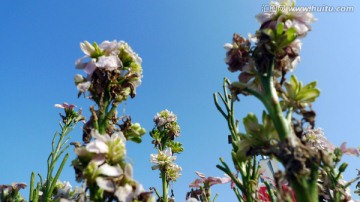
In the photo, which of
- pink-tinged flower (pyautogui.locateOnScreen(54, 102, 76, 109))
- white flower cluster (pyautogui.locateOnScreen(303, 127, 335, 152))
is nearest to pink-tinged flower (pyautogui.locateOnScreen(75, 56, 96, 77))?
white flower cluster (pyautogui.locateOnScreen(303, 127, 335, 152))

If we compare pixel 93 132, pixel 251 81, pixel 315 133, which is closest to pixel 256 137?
pixel 251 81

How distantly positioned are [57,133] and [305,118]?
10.8ft

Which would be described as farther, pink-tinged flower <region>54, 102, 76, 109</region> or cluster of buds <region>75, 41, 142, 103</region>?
pink-tinged flower <region>54, 102, 76, 109</region>

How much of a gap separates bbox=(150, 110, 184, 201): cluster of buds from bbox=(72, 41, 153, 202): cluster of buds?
104 inches

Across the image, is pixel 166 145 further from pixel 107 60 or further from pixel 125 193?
pixel 125 193

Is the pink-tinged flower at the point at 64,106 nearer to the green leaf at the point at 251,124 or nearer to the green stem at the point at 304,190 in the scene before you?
the green leaf at the point at 251,124

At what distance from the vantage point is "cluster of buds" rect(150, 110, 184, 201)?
477 centimetres

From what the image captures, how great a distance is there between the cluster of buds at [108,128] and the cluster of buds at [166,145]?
2.64 m

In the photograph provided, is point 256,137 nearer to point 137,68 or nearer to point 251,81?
point 251,81

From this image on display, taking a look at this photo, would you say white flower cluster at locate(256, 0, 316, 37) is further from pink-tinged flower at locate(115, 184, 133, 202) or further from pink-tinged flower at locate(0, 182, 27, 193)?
pink-tinged flower at locate(0, 182, 27, 193)

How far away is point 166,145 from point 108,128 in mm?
3524

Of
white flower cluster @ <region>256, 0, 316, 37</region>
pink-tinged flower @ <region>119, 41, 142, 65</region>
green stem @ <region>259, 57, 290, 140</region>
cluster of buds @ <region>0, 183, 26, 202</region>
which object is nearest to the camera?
green stem @ <region>259, 57, 290, 140</region>

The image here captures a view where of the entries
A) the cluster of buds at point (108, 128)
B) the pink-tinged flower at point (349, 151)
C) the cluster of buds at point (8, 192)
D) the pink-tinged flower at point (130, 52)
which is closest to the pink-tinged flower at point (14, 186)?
the cluster of buds at point (8, 192)

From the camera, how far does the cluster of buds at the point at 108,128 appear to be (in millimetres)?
1559
